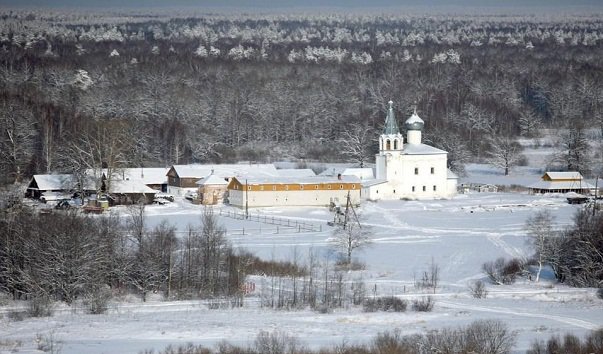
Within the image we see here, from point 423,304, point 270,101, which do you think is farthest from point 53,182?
point 270,101

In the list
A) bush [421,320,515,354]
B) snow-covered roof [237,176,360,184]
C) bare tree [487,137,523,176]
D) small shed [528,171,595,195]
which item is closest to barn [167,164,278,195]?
snow-covered roof [237,176,360,184]

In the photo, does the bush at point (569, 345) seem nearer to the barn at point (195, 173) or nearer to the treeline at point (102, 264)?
the treeline at point (102, 264)

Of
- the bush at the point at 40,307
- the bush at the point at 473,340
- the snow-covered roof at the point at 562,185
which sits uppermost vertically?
the snow-covered roof at the point at 562,185

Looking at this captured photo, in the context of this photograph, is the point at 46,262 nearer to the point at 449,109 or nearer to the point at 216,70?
the point at 449,109

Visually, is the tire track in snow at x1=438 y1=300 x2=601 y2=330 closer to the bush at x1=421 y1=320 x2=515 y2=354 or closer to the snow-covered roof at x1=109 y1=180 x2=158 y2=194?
the bush at x1=421 y1=320 x2=515 y2=354

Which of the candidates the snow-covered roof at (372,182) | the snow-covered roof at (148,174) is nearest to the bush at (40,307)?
the snow-covered roof at (148,174)
